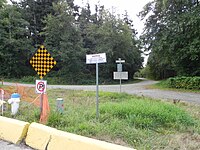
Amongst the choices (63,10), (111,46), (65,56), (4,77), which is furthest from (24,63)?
(111,46)

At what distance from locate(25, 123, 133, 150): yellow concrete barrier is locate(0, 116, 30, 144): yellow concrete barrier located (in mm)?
133

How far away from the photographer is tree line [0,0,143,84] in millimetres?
23625

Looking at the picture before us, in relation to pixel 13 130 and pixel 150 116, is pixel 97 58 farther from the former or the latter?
pixel 13 130

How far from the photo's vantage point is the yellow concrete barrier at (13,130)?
3.86m

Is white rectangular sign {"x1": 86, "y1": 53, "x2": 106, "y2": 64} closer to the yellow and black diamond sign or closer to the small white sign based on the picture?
the yellow and black diamond sign

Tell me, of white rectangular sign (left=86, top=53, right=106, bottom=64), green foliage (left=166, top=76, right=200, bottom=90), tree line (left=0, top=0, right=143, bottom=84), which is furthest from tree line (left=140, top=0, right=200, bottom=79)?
white rectangular sign (left=86, top=53, right=106, bottom=64)

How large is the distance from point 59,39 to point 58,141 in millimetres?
21763

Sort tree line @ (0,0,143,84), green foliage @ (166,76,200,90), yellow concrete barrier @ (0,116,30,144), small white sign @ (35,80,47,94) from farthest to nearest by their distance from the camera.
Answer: tree line @ (0,0,143,84), green foliage @ (166,76,200,90), small white sign @ (35,80,47,94), yellow concrete barrier @ (0,116,30,144)

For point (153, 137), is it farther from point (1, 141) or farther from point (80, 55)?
point (80, 55)

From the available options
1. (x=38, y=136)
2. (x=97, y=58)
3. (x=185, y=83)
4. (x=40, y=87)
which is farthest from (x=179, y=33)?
(x=38, y=136)

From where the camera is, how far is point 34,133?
3764mm

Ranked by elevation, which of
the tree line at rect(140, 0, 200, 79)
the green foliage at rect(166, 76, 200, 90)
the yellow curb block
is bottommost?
the yellow curb block

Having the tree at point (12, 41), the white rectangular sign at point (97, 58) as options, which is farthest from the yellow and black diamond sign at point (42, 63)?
the tree at point (12, 41)

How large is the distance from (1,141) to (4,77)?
22.1 meters
